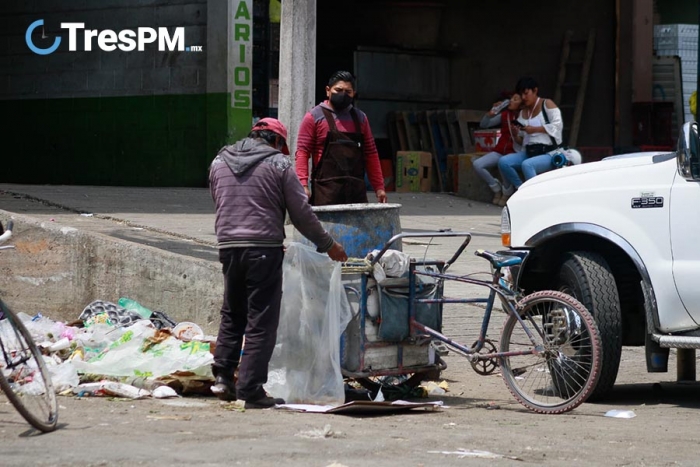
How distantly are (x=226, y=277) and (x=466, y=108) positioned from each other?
1720 cm

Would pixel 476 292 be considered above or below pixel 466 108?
below

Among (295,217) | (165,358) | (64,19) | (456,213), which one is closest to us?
(295,217)

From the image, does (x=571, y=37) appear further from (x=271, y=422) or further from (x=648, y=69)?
(x=271, y=422)

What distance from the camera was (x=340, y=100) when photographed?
9320 mm

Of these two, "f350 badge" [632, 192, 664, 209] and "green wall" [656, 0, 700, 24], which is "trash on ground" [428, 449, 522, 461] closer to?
"f350 badge" [632, 192, 664, 209]

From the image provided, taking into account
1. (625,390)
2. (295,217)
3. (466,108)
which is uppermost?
(466,108)

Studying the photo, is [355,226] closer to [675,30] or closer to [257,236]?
[257,236]

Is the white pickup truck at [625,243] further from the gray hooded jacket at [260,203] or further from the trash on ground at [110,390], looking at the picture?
the trash on ground at [110,390]

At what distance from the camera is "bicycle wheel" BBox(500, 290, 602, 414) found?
7.07 metres

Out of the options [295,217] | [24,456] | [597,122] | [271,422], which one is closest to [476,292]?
[295,217]

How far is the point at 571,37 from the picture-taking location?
22.9 metres

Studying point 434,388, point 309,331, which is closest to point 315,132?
point 434,388

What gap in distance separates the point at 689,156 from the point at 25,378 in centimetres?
391

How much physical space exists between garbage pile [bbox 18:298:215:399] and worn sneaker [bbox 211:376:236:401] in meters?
0.36
